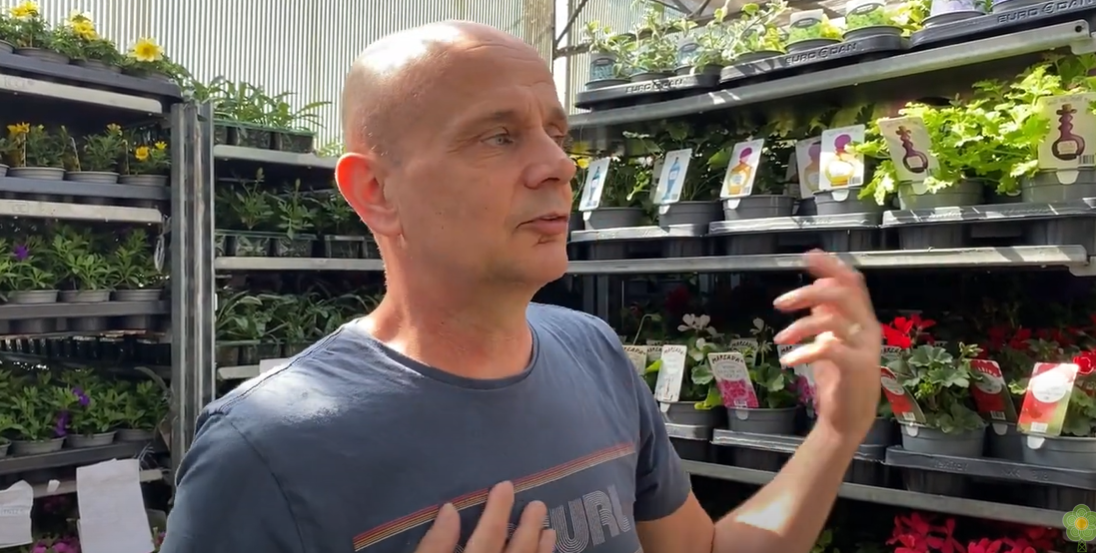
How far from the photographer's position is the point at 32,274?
3043mm

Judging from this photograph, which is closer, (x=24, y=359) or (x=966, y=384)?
(x=966, y=384)

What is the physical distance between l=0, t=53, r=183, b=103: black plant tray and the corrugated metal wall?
115 cm

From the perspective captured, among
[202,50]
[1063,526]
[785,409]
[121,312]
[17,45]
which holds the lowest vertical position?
[1063,526]

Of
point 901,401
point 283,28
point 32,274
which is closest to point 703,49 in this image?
point 901,401

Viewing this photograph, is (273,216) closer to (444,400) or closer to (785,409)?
(785,409)

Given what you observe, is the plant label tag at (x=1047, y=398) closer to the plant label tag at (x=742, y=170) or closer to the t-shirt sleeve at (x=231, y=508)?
the plant label tag at (x=742, y=170)

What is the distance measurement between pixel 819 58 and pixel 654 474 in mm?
1786

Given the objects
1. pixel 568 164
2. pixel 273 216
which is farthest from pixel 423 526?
pixel 273 216

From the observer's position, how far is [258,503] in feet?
2.57

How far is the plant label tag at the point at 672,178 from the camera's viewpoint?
2861 millimetres

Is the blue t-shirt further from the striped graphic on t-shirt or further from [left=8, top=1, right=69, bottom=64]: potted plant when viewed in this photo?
[left=8, top=1, right=69, bottom=64]: potted plant

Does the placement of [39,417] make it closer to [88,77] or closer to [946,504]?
[88,77]

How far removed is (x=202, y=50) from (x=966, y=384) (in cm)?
405

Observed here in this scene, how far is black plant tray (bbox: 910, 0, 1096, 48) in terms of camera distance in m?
2.11
